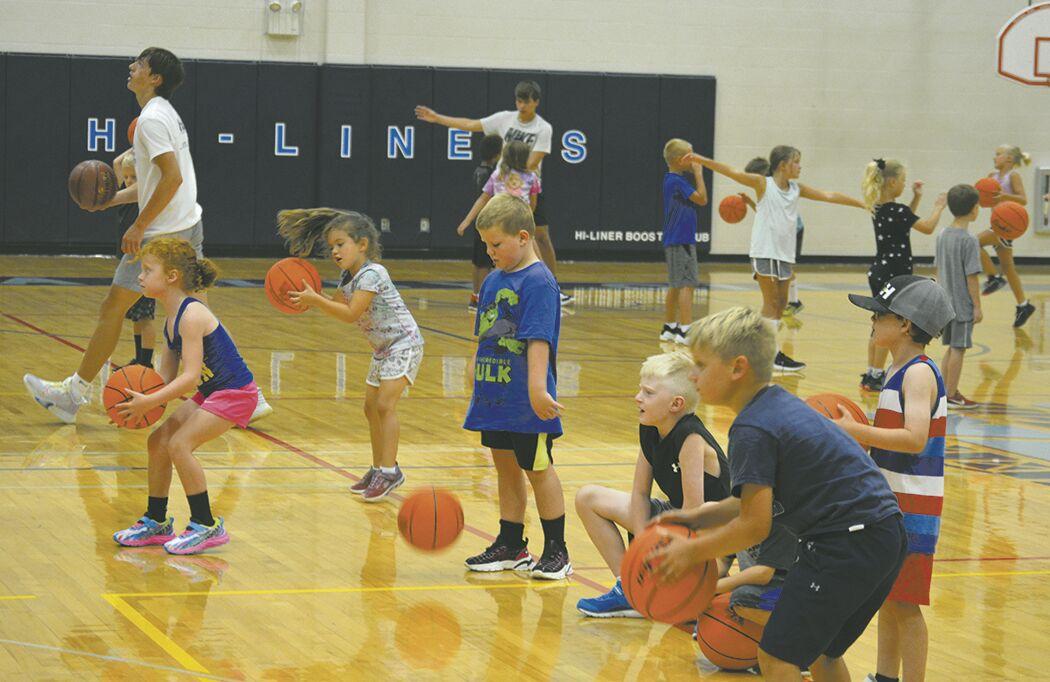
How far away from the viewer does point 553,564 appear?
6113mm

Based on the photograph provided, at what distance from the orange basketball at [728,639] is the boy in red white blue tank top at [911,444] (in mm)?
397

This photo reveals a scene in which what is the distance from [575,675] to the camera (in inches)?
193

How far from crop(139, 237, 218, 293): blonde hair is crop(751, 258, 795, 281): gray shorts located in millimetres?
7315

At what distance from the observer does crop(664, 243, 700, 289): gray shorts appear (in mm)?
13828

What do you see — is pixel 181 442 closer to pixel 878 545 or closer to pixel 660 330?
pixel 878 545

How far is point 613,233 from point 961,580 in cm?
1715

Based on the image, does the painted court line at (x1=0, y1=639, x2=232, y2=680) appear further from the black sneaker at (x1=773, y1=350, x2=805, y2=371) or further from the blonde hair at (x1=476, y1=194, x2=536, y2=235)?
the black sneaker at (x1=773, y1=350, x2=805, y2=371)

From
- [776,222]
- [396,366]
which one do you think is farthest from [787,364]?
[396,366]

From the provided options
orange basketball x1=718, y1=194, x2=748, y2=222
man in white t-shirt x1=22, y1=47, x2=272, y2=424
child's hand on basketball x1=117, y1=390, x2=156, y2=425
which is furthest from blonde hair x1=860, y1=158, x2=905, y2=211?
child's hand on basketball x1=117, y1=390, x2=156, y2=425

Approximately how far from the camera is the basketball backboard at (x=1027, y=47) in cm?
Result: 1670

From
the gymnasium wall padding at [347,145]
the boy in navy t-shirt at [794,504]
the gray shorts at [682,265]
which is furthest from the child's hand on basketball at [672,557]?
the gymnasium wall padding at [347,145]

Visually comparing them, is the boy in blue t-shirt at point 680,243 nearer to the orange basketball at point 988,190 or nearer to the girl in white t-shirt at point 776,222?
the girl in white t-shirt at point 776,222

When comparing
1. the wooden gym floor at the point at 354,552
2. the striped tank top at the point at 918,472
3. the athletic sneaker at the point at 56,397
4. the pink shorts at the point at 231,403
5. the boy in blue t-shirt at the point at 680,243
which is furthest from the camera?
the boy in blue t-shirt at the point at 680,243

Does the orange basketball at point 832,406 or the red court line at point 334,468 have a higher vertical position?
the orange basketball at point 832,406
